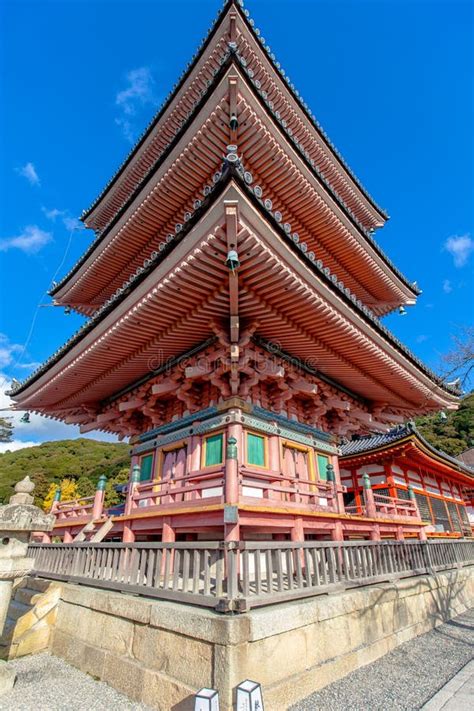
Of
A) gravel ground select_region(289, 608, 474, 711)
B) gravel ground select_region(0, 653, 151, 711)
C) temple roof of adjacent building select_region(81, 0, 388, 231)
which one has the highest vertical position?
temple roof of adjacent building select_region(81, 0, 388, 231)

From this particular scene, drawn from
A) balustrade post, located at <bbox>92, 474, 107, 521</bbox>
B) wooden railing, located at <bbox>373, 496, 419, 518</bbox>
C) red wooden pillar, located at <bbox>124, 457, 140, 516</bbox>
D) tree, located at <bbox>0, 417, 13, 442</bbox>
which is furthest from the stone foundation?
tree, located at <bbox>0, 417, 13, 442</bbox>

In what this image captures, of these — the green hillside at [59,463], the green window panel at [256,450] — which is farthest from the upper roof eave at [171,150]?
the green hillside at [59,463]

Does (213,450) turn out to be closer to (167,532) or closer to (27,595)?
(167,532)

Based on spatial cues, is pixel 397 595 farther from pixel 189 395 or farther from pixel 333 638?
pixel 189 395

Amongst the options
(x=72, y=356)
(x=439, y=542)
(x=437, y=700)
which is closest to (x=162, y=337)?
(x=72, y=356)

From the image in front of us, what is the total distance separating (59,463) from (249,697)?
6504 centimetres

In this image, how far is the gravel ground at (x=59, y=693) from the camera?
13.5 feet

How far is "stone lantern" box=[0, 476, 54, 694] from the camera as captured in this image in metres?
4.83

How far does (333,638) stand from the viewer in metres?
4.57

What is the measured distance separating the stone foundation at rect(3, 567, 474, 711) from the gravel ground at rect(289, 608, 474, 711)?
5.0 inches

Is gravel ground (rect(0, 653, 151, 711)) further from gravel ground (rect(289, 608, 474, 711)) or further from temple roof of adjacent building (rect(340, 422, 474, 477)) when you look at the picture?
temple roof of adjacent building (rect(340, 422, 474, 477))

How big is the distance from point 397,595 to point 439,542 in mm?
3499

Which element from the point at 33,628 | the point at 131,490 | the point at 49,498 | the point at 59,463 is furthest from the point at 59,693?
the point at 59,463

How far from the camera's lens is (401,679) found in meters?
4.54
